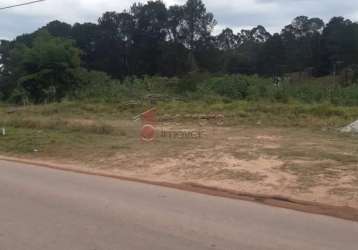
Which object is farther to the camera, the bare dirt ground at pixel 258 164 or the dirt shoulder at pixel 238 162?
the bare dirt ground at pixel 258 164

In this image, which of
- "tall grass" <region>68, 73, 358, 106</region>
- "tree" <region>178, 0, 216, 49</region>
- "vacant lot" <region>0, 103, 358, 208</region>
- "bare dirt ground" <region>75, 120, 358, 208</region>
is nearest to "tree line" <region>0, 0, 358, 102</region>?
"tree" <region>178, 0, 216, 49</region>

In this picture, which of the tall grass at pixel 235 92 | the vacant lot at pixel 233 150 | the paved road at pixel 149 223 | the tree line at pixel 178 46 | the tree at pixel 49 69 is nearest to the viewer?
the paved road at pixel 149 223

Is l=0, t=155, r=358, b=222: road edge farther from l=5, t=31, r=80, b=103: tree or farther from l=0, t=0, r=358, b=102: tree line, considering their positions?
l=0, t=0, r=358, b=102: tree line

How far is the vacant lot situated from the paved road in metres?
1.45

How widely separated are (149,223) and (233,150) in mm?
7102

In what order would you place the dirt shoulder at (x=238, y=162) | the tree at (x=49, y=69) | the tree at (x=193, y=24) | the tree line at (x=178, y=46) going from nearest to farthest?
1. the dirt shoulder at (x=238, y=162)
2. the tree at (x=49, y=69)
3. the tree line at (x=178, y=46)
4. the tree at (x=193, y=24)

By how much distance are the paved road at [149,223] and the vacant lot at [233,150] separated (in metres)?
1.45

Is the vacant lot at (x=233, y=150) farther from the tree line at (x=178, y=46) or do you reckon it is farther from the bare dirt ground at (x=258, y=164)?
the tree line at (x=178, y=46)

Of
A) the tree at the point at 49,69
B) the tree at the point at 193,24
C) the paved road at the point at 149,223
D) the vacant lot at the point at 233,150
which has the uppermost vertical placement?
the tree at the point at 193,24

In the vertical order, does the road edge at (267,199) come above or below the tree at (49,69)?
below

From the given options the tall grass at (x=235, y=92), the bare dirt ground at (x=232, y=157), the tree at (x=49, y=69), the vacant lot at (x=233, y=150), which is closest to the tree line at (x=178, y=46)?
the tree at (x=49, y=69)

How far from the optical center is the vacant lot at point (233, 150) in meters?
10.6

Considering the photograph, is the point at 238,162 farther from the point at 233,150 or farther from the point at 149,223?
the point at 149,223

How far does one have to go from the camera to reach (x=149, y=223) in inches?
294
